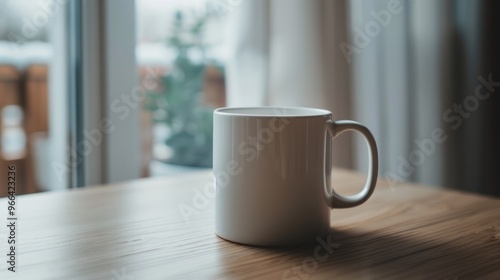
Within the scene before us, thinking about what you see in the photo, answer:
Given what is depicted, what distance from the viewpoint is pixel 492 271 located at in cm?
54

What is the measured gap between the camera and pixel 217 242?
2.05ft

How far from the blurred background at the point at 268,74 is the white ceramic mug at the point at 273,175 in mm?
709

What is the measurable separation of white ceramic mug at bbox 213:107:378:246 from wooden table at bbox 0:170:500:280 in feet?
0.07

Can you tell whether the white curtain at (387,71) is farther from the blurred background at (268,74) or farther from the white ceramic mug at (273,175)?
the white ceramic mug at (273,175)

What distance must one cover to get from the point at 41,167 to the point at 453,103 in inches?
43.5

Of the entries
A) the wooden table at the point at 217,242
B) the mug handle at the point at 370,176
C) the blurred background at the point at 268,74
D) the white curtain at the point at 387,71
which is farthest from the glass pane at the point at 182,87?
the mug handle at the point at 370,176

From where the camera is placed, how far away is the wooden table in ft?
1.74

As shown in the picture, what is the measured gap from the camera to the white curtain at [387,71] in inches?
55.2

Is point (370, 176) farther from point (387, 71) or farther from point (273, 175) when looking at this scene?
point (387, 71)

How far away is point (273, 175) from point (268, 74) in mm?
861

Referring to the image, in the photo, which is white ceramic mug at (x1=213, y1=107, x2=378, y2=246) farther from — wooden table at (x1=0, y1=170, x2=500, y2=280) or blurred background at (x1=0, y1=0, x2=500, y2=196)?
blurred background at (x1=0, y1=0, x2=500, y2=196)

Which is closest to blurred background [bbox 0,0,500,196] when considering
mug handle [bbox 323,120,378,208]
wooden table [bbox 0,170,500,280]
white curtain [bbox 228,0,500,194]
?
white curtain [bbox 228,0,500,194]

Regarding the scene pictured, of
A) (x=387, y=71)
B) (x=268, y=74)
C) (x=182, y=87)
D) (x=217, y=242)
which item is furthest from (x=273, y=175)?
(x=182, y=87)

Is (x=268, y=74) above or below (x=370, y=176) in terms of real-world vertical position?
above
